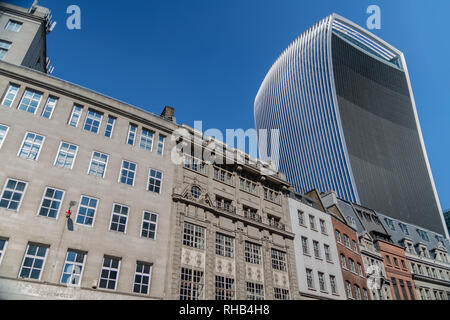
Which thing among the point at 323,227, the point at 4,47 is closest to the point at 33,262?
the point at 4,47

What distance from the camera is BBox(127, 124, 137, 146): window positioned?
3145 centimetres

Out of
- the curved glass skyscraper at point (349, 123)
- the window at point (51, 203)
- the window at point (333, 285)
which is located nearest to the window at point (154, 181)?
the window at point (51, 203)

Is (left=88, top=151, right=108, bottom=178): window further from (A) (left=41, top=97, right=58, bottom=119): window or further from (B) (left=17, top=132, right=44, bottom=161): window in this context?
(A) (left=41, top=97, right=58, bottom=119): window

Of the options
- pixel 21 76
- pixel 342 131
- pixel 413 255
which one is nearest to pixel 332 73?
pixel 342 131

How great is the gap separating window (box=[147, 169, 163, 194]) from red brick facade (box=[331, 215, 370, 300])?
26.4 metres

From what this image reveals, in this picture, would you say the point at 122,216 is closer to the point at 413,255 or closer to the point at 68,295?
the point at 68,295

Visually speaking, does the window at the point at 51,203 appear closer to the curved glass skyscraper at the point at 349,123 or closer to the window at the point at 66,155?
the window at the point at 66,155

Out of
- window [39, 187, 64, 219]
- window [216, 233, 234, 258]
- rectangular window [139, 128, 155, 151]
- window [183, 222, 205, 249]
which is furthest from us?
rectangular window [139, 128, 155, 151]

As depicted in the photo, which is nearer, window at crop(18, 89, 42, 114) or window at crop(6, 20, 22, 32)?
window at crop(18, 89, 42, 114)

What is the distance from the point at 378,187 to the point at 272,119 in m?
68.2

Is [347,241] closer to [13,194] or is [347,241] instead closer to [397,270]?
[397,270]

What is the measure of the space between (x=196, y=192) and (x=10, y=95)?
18.5m

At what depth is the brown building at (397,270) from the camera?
4910cm

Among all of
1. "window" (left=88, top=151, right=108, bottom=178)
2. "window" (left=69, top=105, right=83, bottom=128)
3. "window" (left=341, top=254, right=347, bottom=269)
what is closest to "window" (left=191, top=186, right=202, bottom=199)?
"window" (left=88, top=151, right=108, bottom=178)
